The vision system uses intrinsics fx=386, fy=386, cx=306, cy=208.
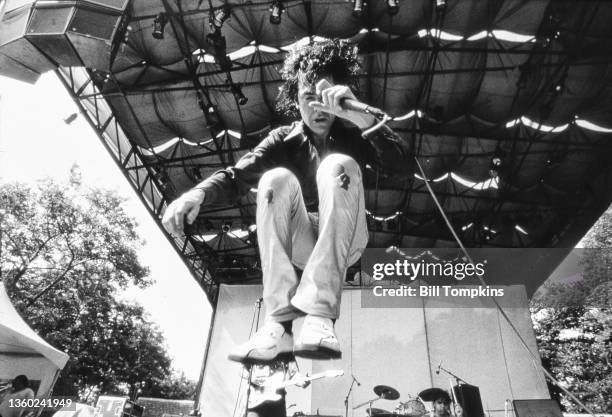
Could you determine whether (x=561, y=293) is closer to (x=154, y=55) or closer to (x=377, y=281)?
(x=377, y=281)

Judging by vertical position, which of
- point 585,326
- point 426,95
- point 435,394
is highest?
point 426,95

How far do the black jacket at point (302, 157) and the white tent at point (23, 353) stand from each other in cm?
529

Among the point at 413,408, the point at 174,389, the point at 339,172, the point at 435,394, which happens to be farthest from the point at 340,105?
the point at 174,389

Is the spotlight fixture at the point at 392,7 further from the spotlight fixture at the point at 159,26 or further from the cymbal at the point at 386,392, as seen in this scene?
the cymbal at the point at 386,392

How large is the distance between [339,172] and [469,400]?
585cm

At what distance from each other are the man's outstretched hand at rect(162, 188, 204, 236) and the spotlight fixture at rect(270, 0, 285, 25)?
209 inches

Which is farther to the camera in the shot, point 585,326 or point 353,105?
point 585,326

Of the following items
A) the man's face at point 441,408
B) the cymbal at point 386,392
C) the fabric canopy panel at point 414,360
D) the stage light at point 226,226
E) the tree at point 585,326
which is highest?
the stage light at point 226,226

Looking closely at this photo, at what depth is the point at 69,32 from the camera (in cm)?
341

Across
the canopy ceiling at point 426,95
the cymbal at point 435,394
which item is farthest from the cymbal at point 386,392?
the canopy ceiling at point 426,95

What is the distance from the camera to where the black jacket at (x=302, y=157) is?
124cm

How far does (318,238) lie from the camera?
1130 mm

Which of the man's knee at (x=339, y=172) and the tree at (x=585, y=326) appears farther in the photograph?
the tree at (x=585, y=326)

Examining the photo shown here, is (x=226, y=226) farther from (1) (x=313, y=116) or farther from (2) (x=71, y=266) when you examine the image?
(1) (x=313, y=116)
